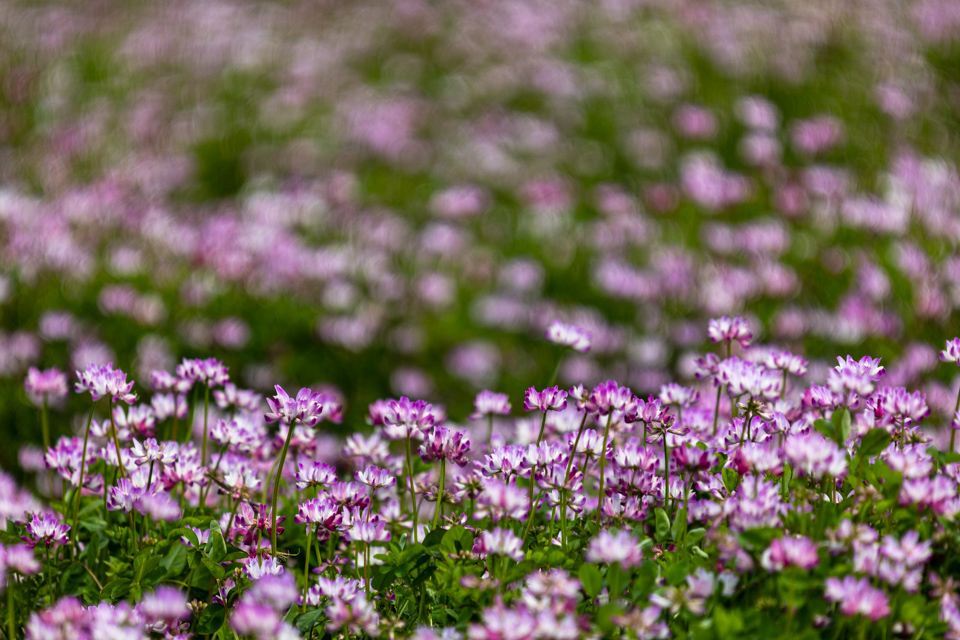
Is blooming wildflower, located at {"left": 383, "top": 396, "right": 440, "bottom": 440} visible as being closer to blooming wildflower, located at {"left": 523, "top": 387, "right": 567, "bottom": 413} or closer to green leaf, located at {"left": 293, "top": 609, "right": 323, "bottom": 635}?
blooming wildflower, located at {"left": 523, "top": 387, "right": 567, "bottom": 413}

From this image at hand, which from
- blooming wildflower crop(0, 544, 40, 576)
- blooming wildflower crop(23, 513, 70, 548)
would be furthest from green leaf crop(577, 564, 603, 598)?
blooming wildflower crop(23, 513, 70, 548)

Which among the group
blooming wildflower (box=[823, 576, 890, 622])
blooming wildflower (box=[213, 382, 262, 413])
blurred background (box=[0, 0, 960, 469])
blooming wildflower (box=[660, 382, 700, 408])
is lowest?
blooming wildflower (box=[823, 576, 890, 622])

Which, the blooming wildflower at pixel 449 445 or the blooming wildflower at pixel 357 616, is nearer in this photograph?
the blooming wildflower at pixel 357 616

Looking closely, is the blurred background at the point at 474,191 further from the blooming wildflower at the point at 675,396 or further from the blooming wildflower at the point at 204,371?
the blooming wildflower at the point at 204,371

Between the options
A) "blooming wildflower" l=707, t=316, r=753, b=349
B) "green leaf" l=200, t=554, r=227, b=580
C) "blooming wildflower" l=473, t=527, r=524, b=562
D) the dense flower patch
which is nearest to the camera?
the dense flower patch

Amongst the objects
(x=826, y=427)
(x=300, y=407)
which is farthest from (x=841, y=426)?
(x=300, y=407)

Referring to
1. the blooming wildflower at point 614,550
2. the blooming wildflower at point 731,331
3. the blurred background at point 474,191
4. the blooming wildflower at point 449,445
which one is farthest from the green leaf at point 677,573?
the blurred background at point 474,191

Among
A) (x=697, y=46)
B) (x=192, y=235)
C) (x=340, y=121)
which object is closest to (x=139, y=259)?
(x=192, y=235)
